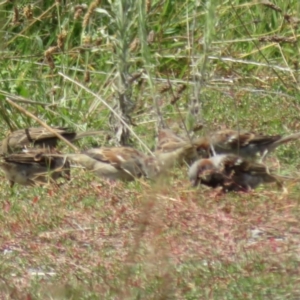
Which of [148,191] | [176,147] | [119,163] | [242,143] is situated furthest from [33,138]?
[148,191]

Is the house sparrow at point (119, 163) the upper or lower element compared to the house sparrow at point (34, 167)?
upper

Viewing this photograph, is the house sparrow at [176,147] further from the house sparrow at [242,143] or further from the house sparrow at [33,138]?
the house sparrow at [33,138]

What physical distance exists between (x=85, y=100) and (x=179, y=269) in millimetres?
5098

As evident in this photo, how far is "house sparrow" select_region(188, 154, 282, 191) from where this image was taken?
775 cm

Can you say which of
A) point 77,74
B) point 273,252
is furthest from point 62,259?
point 77,74

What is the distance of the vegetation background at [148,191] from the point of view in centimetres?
549

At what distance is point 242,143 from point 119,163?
3.84 ft

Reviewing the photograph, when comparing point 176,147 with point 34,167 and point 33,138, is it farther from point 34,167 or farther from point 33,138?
point 33,138

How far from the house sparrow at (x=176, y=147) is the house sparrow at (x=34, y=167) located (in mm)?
775

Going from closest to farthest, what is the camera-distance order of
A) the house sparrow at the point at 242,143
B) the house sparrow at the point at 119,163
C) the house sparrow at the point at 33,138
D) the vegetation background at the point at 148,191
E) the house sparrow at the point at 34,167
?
1. the vegetation background at the point at 148,191
2. the house sparrow at the point at 119,163
3. the house sparrow at the point at 34,167
4. the house sparrow at the point at 242,143
5. the house sparrow at the point at 33,138

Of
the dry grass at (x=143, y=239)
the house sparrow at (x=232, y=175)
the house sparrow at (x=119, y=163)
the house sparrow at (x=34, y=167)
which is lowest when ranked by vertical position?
the house sparrow at (x=34, y=167)

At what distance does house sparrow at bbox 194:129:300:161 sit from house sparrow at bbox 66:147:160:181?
1.85ft

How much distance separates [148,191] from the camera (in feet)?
21.7

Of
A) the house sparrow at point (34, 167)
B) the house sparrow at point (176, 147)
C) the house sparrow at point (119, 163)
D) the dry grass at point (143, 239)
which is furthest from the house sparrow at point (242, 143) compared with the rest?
the house sparrow at point (34, 167)
